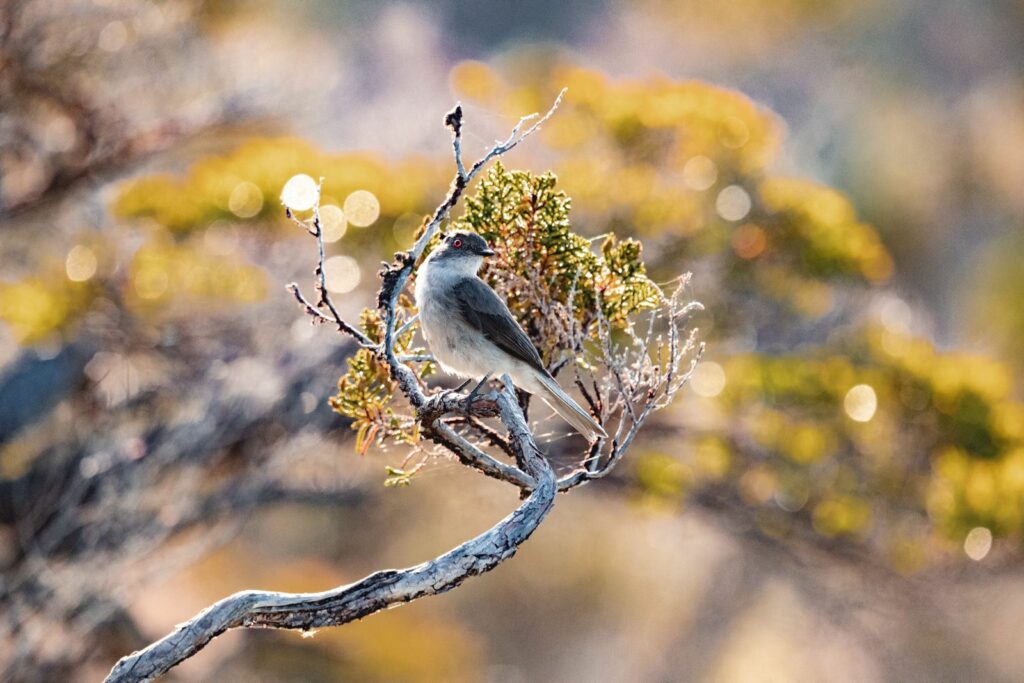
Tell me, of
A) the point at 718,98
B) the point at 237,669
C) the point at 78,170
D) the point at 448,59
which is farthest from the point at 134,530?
the point at 448,59

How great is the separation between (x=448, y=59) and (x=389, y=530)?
8133mm

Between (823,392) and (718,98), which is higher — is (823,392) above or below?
below

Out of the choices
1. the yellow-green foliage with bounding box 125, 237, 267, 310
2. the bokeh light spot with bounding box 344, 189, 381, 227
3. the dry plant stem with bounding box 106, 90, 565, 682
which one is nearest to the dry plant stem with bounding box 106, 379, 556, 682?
the dry plant stem with bounding box 106, 90, 565, 682

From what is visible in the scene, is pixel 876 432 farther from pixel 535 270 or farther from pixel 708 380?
pixel 535 270

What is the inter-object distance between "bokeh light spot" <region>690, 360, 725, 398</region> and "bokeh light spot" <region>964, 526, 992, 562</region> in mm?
1686

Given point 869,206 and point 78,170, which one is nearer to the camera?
point 78,170

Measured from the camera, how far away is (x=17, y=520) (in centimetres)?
720

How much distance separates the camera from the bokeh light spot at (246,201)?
7.27 metres

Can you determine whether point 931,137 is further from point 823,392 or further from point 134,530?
point 134,530

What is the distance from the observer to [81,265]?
25.0 feet

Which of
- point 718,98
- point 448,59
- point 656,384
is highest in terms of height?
point 448,59

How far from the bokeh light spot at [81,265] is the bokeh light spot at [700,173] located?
3.74 m

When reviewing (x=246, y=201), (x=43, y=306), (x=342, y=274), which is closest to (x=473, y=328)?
(x=342, y=274)

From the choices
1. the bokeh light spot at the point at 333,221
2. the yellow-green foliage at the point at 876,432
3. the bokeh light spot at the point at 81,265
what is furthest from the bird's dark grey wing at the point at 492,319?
the bokeh light spot at the point at 81,265
